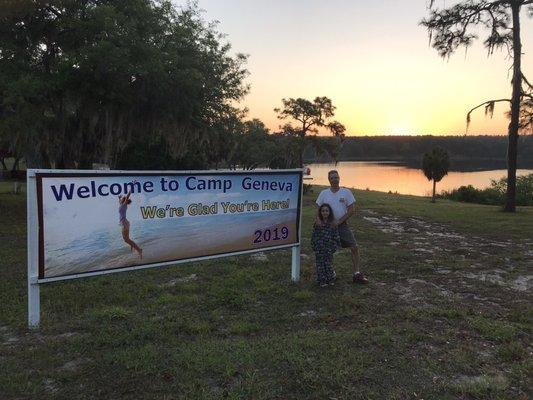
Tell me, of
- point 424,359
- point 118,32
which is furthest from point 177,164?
point 424,359

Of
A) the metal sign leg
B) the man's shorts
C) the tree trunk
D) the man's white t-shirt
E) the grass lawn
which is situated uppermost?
the tree trunk

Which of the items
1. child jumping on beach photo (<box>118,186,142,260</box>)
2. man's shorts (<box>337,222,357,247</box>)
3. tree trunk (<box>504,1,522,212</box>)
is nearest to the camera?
child jumping on beach photo (<box>118,186,142,260</box>)

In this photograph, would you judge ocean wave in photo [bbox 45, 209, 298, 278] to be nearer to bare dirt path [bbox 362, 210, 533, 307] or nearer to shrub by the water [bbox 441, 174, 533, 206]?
bare dirt path [bbox 362, 210, 533, 307]

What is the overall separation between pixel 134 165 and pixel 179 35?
9.28 meters

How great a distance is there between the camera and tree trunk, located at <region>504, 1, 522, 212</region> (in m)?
16.4

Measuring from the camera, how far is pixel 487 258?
809 cm

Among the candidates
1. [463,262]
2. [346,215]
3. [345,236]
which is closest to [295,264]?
[345,236]

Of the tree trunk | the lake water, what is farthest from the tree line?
the tree trunk

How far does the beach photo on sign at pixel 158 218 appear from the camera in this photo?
4.43 meters

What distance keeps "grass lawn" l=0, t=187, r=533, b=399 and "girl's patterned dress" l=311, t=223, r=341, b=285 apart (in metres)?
0.23

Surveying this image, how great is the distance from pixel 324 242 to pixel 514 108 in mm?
14597

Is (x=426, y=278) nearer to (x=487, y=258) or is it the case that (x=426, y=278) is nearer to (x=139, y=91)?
(x=487, y=258)

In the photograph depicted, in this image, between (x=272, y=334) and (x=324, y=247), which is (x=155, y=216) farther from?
(x=324, y=247)

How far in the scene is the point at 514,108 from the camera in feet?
56.3
